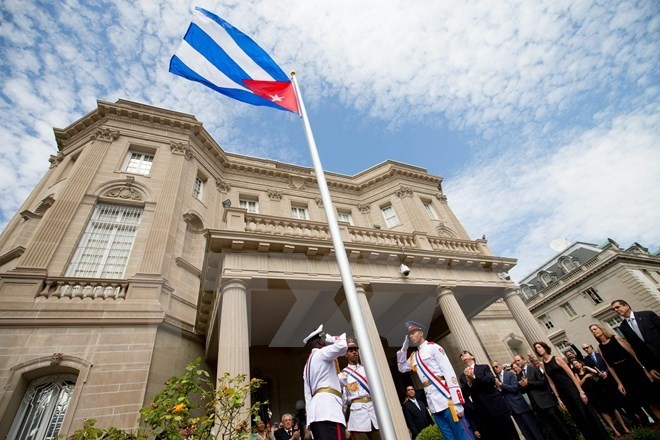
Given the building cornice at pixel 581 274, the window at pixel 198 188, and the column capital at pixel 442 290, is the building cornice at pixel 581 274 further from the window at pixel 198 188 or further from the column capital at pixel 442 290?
the window at pixel 198 188

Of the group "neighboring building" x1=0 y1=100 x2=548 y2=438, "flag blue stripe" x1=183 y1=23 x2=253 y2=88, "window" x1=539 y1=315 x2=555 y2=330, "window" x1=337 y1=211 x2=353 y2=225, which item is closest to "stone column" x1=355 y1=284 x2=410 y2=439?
"neighboring building" x1=0 y1=100 x2=548 y2=438

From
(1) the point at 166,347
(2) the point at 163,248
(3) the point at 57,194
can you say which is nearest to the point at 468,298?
(1) the point at 166,347

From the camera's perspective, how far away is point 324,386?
4.08 m

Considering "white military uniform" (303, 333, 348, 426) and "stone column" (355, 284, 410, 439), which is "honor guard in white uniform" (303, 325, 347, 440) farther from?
"stone column" (355, 284, 410, 439)

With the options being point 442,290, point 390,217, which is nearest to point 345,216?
point 390,217

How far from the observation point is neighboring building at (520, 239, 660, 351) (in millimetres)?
26688

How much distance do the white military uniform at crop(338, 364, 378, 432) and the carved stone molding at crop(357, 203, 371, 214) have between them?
15215 millimetres

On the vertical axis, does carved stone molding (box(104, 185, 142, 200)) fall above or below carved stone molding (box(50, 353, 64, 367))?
above

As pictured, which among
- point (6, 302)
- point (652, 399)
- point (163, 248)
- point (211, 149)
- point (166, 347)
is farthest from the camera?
point (211, 149)

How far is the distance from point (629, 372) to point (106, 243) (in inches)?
595

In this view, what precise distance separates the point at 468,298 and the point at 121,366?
12.4 m

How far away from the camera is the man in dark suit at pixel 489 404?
217 inches

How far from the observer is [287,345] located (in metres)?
13.1

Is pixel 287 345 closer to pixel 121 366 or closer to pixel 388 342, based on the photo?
pixel 388 342
